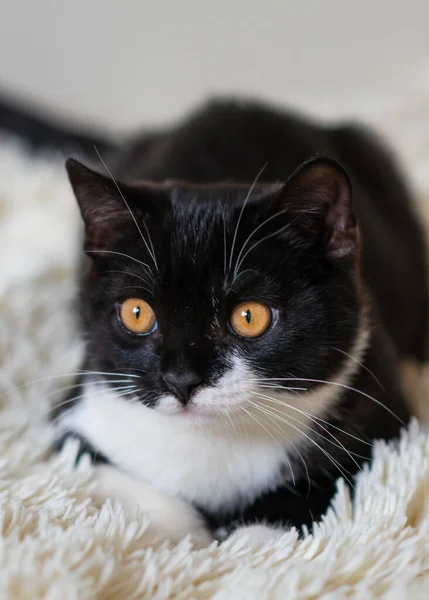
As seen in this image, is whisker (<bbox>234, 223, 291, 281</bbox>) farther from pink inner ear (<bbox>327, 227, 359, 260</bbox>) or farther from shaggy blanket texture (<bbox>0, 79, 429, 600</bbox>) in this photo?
shaggy blanket texture (<bbox>0, 79, 429, 600</bbox>)

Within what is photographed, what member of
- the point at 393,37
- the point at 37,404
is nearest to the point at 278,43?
the point at 393,37

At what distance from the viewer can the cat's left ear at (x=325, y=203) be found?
776 mm

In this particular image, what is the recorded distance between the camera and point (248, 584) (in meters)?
0.66

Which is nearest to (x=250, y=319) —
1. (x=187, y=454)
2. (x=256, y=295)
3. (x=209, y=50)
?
(x=256, y=295)

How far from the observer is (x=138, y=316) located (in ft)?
2.74

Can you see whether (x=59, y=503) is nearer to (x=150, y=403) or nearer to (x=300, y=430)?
(x=150, y=403)

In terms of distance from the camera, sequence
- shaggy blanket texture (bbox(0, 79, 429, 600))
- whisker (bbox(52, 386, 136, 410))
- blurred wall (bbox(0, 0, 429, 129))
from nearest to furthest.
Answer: shaggy blanket texture (bbox(0, 79, 429, 600)) → whisker (bbox(52, 386, 136, 410)) → blurred wall (bbox(0, 0, 429, 129))

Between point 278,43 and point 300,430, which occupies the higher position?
point 278,43

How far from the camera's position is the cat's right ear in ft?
2.77

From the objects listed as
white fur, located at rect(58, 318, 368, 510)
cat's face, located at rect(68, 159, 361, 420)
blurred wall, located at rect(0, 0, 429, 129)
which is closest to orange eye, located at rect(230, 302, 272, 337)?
cat's face, located at rect(68, 159, 361, 420)

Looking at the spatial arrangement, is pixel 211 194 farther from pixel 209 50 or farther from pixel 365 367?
pixel 209 50

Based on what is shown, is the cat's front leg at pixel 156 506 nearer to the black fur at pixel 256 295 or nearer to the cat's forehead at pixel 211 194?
the black fur at pixel 256 295

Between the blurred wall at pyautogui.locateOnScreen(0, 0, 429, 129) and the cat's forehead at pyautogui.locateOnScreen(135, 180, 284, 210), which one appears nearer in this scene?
the cat's forehead at pyautogui.locateOnScreen(135, 180, 284, 210)

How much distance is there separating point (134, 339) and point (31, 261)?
659mm
